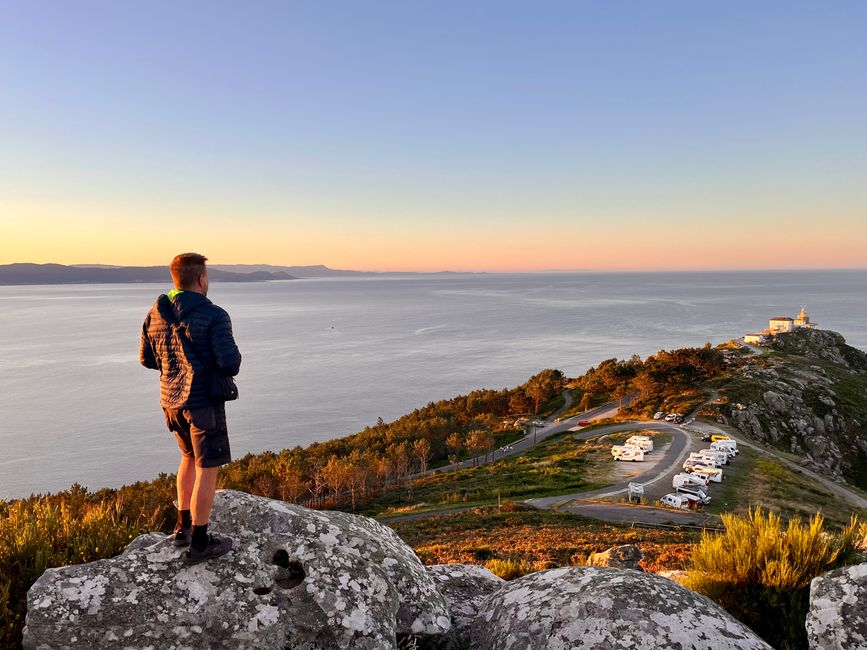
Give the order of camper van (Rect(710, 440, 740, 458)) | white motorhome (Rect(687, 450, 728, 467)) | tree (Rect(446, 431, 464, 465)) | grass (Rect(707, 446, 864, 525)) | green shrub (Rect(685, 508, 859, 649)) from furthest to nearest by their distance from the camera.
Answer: tree (Rect(446, 431, 464, 465))
camper van (Rect(710, 440, 740, 458))
white motorhome (Rect(687, 450, 728, 467))
grass (Rect(707, 446, 864, 525))
green shrub (Rect(685, 508, 859, 649))

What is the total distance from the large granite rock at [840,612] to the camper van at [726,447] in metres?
46.3

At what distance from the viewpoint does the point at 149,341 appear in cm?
536

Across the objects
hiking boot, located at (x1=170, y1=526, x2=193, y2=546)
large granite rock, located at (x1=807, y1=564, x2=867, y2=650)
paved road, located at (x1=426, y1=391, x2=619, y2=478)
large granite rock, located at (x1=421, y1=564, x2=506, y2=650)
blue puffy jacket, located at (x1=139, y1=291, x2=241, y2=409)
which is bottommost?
paved road, located at (x1=426, y1=391, x2=619, y2=478)

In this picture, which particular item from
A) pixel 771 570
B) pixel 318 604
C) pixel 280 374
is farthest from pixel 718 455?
pixel 280 374

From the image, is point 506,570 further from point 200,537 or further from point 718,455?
point 718,455

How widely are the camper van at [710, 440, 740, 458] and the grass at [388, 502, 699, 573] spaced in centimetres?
2226

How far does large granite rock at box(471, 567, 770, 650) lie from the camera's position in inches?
181

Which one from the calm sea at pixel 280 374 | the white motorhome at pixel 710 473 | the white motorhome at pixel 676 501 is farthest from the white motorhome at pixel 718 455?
the calm sea at pixel 280 374

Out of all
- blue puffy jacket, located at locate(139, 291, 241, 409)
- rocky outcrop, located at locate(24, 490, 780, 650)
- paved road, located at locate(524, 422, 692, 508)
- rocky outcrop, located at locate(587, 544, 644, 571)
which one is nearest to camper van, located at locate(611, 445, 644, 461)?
paved road, located at locate(524, 422, 692, 508)

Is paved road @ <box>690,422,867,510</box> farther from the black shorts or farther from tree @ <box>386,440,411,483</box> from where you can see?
the black shorts

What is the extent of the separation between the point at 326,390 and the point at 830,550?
9527 centimetres

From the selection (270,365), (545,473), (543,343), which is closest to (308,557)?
(545,473)

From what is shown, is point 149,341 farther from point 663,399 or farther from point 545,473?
point 663,399

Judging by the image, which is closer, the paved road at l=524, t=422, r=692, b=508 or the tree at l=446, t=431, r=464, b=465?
the paved road at l=524, t=422, r=692, b=508
